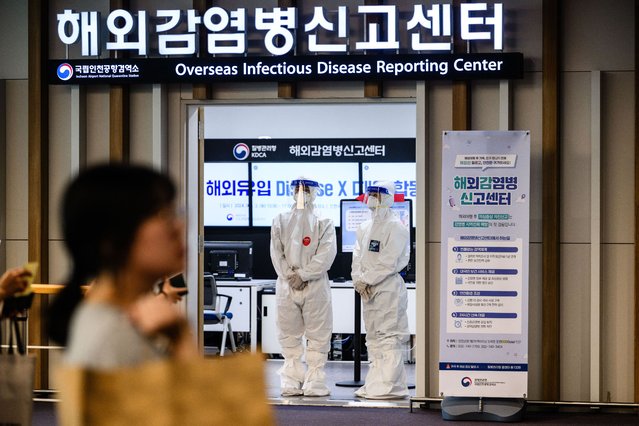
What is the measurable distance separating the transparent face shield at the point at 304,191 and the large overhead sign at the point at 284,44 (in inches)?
53.1

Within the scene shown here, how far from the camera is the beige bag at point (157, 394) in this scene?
1.26 meters

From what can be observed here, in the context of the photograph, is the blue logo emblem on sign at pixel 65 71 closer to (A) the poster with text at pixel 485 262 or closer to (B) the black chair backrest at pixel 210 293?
(B) the black chair backrest at pixel 210 293

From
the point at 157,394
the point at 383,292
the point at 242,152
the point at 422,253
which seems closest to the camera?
the point at 157,394

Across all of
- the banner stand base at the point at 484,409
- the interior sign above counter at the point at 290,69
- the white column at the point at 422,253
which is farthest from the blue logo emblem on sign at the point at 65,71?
the banner stand base at the point at 484,409

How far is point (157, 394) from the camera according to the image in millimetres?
1272

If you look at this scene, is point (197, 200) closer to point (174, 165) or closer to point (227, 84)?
point (174, 165)

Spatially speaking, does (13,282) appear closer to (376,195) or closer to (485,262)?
(485,262)

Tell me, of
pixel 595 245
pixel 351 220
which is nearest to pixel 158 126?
pixel 595 245

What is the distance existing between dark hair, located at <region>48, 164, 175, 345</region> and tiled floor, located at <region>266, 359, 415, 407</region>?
14.3ft

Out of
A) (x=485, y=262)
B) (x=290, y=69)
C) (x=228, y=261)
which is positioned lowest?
(x=228, y=261)

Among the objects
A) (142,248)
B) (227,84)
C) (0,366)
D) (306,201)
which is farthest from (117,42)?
(142,248)

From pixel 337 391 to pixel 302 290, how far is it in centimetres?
80

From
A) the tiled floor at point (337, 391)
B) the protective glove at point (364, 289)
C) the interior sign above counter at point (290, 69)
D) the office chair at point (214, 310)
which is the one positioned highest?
the interior sign above counter at point (290, 69)

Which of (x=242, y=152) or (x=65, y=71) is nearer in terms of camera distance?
(x=65, y=71)
